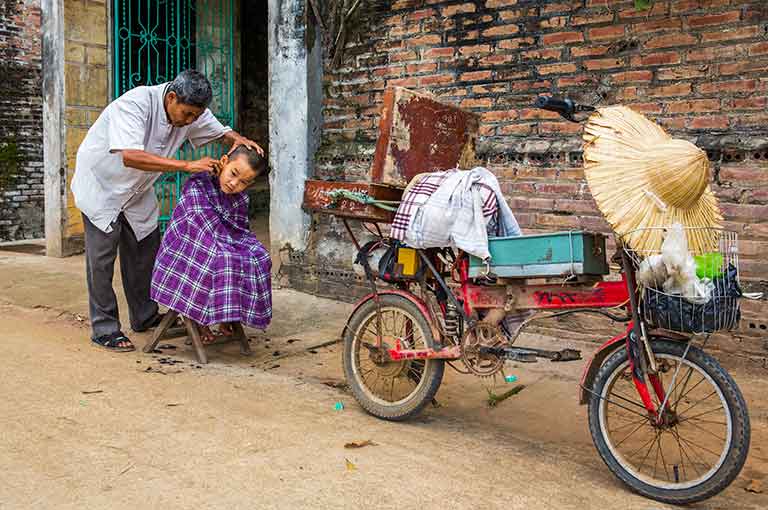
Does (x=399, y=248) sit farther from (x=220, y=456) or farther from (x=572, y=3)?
(x=572, y=3)

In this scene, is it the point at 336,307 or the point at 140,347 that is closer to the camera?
the point at 140,347

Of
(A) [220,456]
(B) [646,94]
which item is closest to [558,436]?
(A) [220,456]

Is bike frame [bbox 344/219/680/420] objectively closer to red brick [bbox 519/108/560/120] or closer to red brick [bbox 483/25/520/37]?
red brick [bbox 519/108/560/120]

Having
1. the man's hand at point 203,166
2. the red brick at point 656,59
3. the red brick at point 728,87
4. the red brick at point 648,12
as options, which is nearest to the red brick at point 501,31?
the red brick at point 648,12

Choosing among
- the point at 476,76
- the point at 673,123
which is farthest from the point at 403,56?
the point at 673,123

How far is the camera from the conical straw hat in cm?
277

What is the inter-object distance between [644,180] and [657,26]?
7.31 feet

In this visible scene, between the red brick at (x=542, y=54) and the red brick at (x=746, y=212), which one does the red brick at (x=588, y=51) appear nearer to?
the red brick at (x=542, y=54)

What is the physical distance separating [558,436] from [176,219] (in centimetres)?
258

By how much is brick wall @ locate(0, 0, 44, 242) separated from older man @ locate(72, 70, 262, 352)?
6.44 metres

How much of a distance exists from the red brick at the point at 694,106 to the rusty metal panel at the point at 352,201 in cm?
194

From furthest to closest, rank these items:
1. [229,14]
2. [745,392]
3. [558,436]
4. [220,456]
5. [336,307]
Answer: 1. [229,14]
2. [336,307]
3. [745,392]
4. [558,436]
5. [220,456]

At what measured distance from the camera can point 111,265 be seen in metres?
5.00

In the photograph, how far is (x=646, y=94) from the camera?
4.68 m
